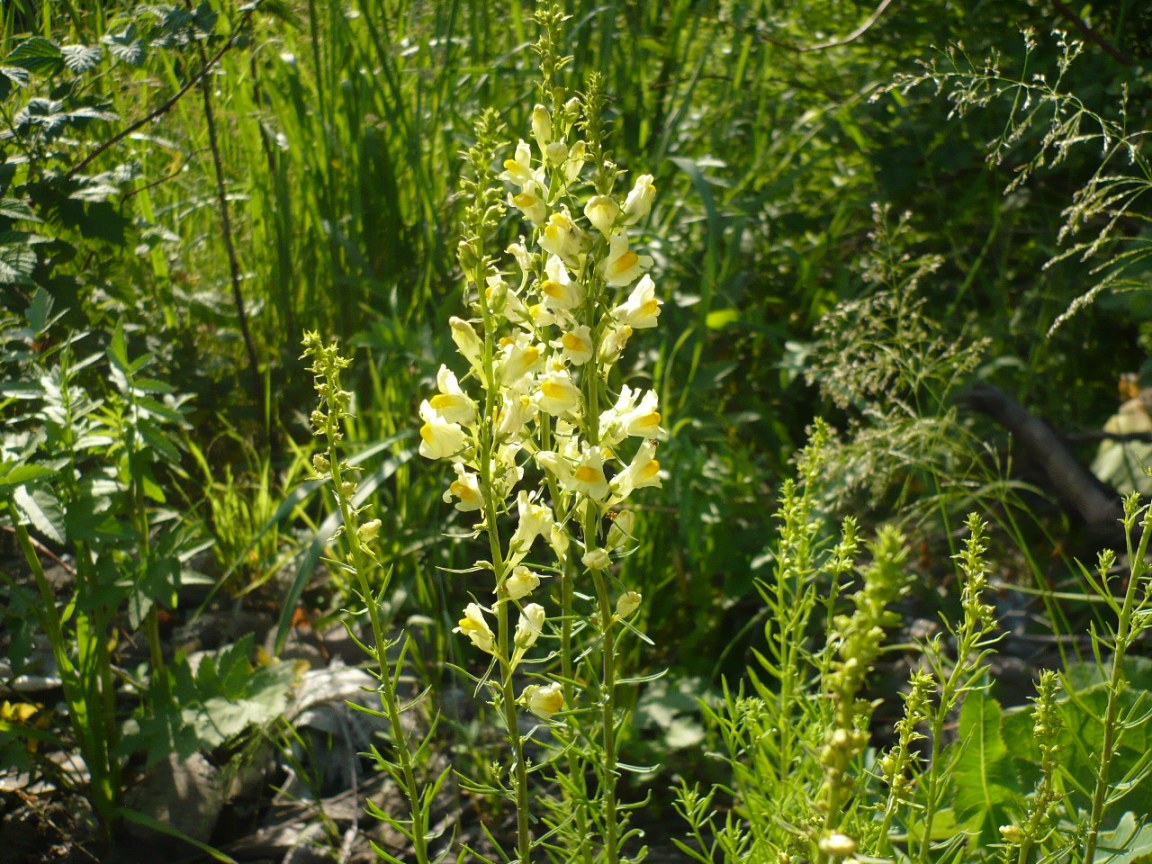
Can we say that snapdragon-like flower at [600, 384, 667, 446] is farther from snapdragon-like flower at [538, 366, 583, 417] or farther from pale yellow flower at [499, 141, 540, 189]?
pale yellow flower at [499, 141, 540, 189]

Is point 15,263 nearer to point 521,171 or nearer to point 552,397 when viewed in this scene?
point 521,171

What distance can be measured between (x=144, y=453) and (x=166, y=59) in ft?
4.28

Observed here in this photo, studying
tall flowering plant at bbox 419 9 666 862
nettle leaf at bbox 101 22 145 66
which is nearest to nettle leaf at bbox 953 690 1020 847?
tall flowering plant at bbox 419 9 666 862

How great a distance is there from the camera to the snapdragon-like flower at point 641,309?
50.1 inches

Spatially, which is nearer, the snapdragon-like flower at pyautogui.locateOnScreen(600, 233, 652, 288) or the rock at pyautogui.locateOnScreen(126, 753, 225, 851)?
the snapdragon-like flower at pyautogui.locateOnScreen(600, 233, 652, 288)

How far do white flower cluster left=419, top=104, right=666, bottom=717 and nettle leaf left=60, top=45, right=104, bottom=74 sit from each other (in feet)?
4.20

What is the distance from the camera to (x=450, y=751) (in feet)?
7.43

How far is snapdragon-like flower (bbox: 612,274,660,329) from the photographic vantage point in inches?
50.1

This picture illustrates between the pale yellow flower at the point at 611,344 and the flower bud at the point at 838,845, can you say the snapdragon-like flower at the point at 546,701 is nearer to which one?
the pale yellow flower at the point at 611,344

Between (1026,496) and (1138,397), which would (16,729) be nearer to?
(1026,496)

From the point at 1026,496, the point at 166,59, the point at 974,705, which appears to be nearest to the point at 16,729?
the point at 974,705

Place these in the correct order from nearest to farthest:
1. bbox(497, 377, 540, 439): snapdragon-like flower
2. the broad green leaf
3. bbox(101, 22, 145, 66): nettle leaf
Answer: bbox(497, 377, 540, 439): snapdragon-like flower
the broad green leaf
bbox(101, 22, 145, 66): nettle leaf

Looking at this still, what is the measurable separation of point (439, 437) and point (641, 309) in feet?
0.97

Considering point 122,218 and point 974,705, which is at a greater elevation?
point 122,218
